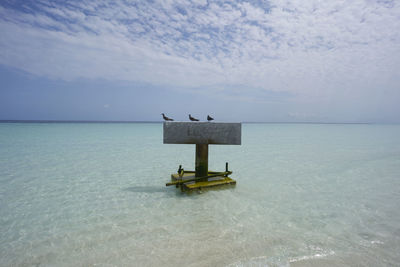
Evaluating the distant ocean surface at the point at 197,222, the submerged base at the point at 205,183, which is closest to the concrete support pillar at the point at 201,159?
the submerged base at the point at 205,183

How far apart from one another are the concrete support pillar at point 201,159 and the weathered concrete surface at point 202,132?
44 cm

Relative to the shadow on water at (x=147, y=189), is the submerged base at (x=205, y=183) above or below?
above

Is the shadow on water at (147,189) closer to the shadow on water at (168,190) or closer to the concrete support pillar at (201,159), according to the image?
the shadow on water at (168,190)

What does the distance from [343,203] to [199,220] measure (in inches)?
171

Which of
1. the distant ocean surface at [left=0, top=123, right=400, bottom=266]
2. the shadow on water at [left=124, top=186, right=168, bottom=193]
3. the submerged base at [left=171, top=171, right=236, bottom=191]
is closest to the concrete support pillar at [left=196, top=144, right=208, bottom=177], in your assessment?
the submerged base at [left=171, top=171, right=236, bottom=191]

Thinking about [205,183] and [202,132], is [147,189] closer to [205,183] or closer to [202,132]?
[205,183]

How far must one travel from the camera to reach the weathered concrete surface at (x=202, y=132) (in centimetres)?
689

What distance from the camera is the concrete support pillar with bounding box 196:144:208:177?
7367 mm

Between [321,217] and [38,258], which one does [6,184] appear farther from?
[321,217]

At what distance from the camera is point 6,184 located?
8.12m

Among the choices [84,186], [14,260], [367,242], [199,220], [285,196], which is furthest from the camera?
[84,186]

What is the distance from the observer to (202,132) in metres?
6.96

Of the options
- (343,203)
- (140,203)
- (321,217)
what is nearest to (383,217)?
(343,203)

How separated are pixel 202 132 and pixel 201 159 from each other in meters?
1.05
